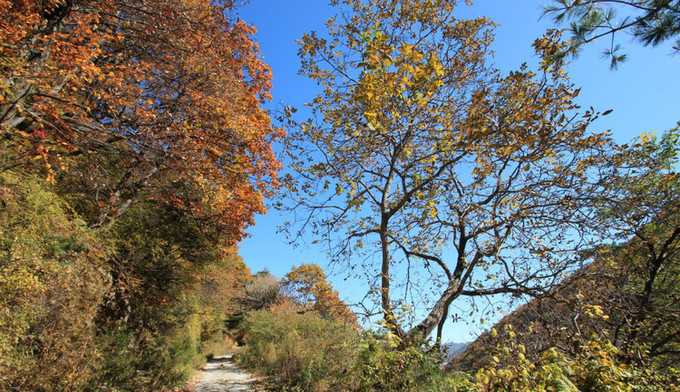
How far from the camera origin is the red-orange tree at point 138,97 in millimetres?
4730

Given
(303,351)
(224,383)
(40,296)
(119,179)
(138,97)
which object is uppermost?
(138,97)

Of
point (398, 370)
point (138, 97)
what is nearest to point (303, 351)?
point (398, 370)

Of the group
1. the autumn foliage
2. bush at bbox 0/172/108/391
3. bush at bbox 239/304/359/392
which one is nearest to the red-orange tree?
the autumn foliage

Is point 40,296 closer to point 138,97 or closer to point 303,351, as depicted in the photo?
point 138,97

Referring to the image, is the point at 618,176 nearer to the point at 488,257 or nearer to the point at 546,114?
the point at 546,114

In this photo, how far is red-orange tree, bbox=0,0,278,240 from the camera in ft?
15.5

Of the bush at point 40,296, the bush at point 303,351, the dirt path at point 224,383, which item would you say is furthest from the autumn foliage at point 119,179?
the bush at point 303,351

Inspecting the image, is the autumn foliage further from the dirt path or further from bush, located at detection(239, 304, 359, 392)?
bush, located at detection(239, 304, 359, 392)

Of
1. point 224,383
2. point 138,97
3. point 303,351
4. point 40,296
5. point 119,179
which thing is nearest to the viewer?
point 40,296

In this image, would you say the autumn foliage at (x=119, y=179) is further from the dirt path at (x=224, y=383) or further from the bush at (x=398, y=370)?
the bush at (x=398, y=370)

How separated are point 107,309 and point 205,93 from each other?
5787 mm

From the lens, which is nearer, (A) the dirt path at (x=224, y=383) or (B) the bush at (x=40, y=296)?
(B) the bush at (x=40, y=296)

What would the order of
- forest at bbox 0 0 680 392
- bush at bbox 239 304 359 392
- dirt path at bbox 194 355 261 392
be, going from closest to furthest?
1. forest at bbox 0 0 680 392
2. bush at bbox 239 304 359 392
3. dirt path at bbox 194 355 261 392

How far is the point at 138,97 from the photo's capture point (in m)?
6.94
